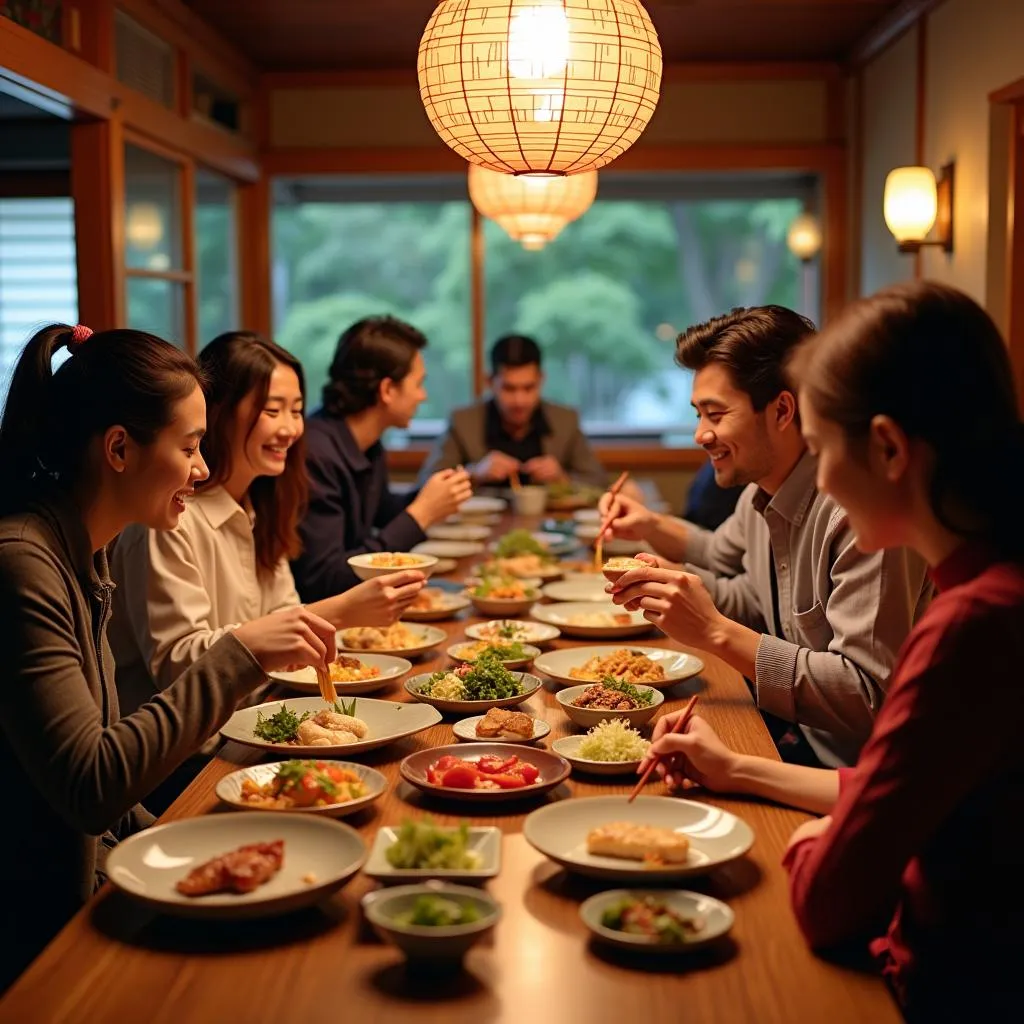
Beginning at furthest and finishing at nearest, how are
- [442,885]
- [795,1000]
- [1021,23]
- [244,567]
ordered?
1. [1021,23]
2. [244,567]
3. [442,885]
4. [795,1000]

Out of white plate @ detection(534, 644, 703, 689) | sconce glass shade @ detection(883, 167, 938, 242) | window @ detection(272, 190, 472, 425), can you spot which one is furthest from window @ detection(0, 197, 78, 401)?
white plate @ detection(534, 644, 703, 689)

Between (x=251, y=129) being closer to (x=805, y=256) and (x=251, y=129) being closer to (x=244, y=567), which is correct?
(x=805, y=256)

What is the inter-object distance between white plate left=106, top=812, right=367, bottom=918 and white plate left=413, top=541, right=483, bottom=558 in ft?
7.28

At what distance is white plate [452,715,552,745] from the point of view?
1.90 metres

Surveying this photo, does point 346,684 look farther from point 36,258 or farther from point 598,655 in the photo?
point 36,258

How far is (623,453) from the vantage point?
7367 mm

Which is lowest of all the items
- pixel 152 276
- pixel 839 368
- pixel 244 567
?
pixel 244 567

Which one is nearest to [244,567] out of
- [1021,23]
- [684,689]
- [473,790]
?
[684,689]

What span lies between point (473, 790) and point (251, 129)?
19.7 ft

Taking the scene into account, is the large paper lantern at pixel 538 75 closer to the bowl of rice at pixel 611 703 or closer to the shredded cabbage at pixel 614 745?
the bowl of rice at pixel 611 703

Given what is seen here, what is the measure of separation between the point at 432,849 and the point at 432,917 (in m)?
0.16

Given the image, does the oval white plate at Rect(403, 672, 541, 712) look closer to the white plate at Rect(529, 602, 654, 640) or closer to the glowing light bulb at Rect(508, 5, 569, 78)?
the white plate at Rect(529, 602, 654, 640)

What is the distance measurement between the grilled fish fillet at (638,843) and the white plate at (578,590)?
1526mm

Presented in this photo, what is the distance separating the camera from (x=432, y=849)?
1.40 meters
